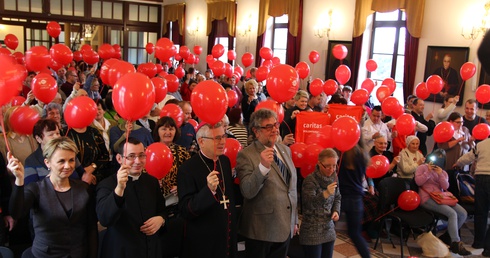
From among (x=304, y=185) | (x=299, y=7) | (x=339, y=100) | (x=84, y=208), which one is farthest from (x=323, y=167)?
(x=299, y=7)

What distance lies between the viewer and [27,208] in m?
2.36

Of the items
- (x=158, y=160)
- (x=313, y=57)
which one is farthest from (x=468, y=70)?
(x=158, y=160)

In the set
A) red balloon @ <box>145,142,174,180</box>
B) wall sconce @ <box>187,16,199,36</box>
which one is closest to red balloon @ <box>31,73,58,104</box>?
red balloon @ <box>145,142,174,180</box>

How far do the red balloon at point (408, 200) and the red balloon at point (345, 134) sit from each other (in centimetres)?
128

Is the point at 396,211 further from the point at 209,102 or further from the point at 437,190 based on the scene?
the point at 209,102

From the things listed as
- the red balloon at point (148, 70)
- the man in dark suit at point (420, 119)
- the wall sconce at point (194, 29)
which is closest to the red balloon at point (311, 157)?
the man in dark suit at point (420, 119)

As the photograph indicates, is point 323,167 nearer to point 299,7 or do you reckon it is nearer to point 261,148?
point 261,148

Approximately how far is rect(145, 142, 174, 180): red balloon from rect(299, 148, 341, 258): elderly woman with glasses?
1.10 m

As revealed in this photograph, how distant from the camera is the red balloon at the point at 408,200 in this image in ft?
15.8

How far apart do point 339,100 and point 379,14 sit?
398cm

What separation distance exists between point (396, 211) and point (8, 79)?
13.1 feet

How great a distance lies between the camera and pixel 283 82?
165 inches

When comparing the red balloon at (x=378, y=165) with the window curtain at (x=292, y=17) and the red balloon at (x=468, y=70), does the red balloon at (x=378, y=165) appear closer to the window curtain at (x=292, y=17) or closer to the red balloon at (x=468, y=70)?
the red balloon at (x=468, y=70)

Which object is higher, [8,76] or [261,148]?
[8,76]
